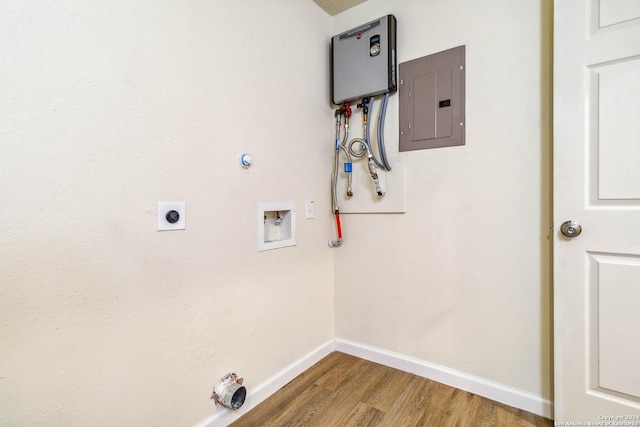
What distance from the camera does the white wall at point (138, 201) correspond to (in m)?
0.84

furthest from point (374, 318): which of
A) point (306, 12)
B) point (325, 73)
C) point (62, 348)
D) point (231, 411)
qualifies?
point (306, 12)

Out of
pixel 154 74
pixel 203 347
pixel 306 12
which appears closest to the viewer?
A: pixel 154 74

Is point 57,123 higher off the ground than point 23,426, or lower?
higher

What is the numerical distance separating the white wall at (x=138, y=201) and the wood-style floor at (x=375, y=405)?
0.57 ft

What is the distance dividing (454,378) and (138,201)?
175 centimetres

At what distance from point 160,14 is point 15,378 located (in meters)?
1.28

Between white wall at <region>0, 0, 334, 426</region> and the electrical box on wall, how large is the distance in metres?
0.68

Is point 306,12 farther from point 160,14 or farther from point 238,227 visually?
point 238,227

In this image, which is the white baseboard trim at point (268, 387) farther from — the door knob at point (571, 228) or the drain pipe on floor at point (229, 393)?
the door knob at point (571, 228)

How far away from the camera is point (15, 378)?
0.82 metres

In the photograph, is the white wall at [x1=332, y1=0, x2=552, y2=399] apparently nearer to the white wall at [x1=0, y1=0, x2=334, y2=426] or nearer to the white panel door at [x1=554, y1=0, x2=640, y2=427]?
the white panel door at [x1=554, y1=0, x2=640, y2=427]

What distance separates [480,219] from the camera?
1.50 meters

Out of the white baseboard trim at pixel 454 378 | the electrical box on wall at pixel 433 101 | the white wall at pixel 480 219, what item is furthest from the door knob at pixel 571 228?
the white baseboard trim at pixel 454 378

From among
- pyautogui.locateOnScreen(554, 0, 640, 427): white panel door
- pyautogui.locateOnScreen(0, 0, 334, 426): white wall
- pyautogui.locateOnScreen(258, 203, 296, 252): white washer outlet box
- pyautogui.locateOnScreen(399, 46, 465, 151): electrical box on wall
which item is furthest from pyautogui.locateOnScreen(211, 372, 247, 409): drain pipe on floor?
pyautogui.locateOnScreen(399, 46, 465, 151): electrical box on wall
